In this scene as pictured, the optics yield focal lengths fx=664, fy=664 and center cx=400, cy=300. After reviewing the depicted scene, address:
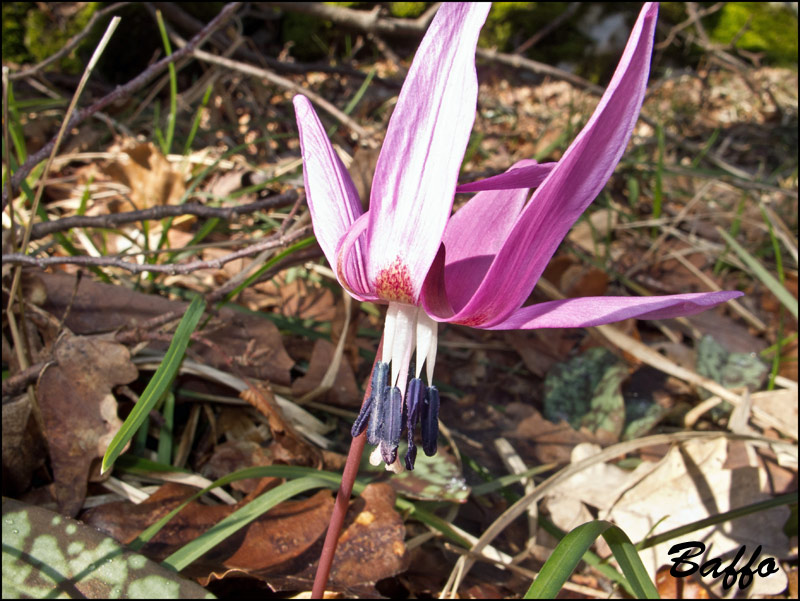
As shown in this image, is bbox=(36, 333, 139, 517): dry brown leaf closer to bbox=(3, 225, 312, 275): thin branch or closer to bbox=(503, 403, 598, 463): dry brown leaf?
bbox=(3, 225, 312, 275): thin branch

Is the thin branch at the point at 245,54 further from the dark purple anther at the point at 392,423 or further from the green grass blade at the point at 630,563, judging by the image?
the green grass blade at the point at 630,563

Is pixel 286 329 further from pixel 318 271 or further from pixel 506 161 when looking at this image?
pixel 506 161

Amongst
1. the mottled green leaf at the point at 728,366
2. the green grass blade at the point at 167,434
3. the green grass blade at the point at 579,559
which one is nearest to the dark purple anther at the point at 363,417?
the green grass blade at the point at 579,559

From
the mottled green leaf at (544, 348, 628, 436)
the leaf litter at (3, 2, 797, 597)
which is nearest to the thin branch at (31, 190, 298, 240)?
the leaf litter at (3, 2, 797, 597)

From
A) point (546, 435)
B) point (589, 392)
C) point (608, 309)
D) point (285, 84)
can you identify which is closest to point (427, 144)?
point (608, 309)

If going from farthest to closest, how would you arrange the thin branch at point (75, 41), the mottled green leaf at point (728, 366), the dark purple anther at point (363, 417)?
the mottled green leaf at point (728, 366) < the thin branch at point (75, 41) < the dark purple anther at point (363, 417)
